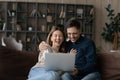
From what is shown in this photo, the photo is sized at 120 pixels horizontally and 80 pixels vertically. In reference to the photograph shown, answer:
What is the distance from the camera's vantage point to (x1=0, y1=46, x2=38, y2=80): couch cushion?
3039 mm

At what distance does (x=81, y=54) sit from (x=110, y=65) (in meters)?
0.35

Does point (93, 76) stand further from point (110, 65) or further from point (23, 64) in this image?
point (23, 64)

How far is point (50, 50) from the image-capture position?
300 centimetres

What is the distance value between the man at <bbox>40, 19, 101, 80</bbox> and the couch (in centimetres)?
17

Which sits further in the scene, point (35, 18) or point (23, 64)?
point (35, 18)

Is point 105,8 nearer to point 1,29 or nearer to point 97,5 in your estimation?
point 97,5

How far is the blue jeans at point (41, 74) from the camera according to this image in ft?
8.86

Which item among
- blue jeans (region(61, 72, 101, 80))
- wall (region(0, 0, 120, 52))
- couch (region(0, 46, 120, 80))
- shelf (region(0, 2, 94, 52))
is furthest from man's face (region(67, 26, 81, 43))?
wall (region(0, 0, 120, 52))

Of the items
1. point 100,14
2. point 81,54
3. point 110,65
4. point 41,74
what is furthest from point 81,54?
point 100,14

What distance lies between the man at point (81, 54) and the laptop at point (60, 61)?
0.42ft

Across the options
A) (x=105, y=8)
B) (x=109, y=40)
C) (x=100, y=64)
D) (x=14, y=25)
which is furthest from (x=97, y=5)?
(x=100, y=64)

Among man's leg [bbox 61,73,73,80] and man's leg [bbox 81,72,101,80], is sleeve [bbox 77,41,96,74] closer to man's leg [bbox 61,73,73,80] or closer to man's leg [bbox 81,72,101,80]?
man's leg [bbox 81,72,101,80]

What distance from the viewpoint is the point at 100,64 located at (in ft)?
10.4

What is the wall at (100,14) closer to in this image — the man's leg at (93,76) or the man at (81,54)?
the man at (81,54)
